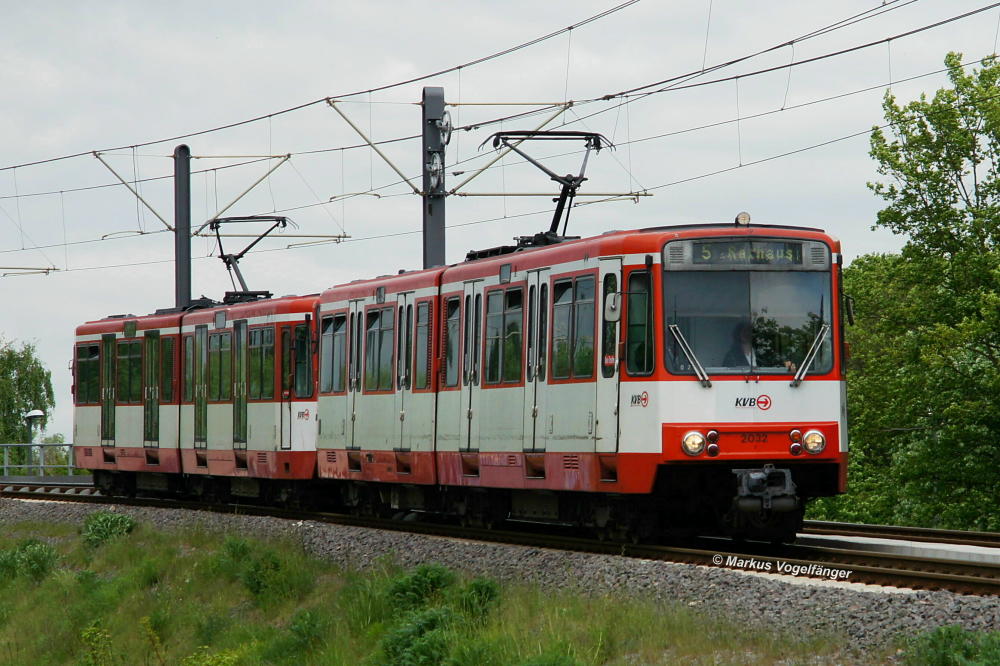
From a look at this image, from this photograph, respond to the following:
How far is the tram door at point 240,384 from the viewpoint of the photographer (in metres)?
26.0

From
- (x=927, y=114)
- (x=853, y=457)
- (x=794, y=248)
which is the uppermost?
(x=927, y=114)

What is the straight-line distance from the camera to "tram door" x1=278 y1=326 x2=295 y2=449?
80.9ft

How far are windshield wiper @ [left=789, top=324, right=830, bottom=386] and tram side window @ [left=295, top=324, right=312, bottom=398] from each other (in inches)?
412

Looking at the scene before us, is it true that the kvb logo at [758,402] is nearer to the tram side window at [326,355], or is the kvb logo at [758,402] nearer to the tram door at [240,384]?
the tram side window at [326,355]

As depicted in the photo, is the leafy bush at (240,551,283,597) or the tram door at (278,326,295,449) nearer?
the leafy bush at (240,551,283,597)

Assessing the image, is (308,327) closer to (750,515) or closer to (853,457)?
(750,515)

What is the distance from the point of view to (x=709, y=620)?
11375 mm

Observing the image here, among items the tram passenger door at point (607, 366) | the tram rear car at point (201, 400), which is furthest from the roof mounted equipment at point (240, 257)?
the tram passenger door at point (607, 366)

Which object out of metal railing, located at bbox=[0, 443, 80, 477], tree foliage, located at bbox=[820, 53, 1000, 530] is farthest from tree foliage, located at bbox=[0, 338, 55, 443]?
tree foliage, located at bbox=[820, 53, 1000, 530]

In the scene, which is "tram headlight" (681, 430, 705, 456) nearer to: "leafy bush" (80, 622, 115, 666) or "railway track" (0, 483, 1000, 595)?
"railway track" (0, 483, 1000, 595)

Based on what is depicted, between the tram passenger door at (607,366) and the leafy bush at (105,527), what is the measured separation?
414 inches

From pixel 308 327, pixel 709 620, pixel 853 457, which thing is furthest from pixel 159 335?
pixel 853 457

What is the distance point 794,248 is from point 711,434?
1.92 metres

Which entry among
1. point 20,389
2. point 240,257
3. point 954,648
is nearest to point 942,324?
point 240,257
